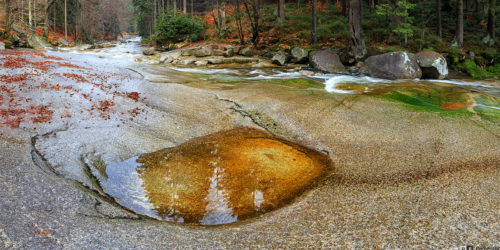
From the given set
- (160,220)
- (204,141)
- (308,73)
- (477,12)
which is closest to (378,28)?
(308,73)

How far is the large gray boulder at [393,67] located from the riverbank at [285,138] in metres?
3.69

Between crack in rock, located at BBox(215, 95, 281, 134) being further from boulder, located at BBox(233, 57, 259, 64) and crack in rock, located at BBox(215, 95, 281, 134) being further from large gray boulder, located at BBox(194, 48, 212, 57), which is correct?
large gray boulder, located at BBox(194, 48, 212, 57)

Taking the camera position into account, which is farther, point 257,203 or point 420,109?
point 420,109

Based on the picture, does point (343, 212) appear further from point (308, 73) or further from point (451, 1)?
point (451, 1)

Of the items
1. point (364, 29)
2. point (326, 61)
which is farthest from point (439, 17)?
point (326, 61)

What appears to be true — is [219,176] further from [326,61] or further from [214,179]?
[326,61]

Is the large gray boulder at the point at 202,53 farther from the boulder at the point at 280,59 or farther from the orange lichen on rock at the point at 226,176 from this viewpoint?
Result: the orange lichen on rock at the point at 226,176

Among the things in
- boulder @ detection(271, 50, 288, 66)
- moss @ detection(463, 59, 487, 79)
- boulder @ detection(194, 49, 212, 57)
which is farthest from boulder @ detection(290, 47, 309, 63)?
moss @ detection(463, 59, 487, 79)

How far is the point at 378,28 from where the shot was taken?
23297 mm

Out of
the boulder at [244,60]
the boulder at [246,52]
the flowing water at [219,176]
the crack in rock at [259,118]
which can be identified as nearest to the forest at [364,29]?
the boulder at [246,52]

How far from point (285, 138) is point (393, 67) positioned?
1113 cm

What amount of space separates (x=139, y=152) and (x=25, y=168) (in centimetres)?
210

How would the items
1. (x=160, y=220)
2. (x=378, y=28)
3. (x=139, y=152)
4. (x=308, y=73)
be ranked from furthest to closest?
1. (x=378, y=28)
2. (x=308, y=73)
3. (x=139, y=152)
4. (x=160, y=220)

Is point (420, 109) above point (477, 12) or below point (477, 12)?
below
